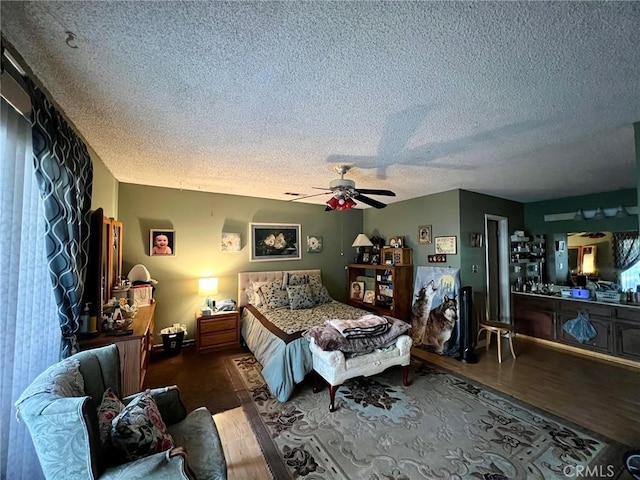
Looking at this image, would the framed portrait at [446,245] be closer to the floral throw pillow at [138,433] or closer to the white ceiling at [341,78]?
the white ceiling at [341,78]

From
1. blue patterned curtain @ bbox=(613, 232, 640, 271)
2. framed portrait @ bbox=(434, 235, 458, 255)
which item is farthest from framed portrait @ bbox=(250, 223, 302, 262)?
blue patterned curtain @ bbox=(613, 232, 640, 271)

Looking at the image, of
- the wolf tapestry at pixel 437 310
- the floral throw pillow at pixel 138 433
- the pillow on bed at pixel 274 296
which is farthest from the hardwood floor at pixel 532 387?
the pillow on bed at pixel 274 296

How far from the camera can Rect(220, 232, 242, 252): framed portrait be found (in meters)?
4.51

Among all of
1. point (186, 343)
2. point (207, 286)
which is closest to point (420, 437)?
point (207, 286)

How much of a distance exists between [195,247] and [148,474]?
3.58m

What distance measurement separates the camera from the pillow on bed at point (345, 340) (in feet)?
8.67

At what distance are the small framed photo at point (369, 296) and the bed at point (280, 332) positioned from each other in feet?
2.96

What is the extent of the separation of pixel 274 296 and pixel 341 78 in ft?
11.4

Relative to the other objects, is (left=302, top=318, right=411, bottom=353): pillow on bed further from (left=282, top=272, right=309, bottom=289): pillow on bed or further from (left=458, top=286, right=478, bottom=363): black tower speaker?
(left=282, top=272, right=309, bottom=289): pillow on bed

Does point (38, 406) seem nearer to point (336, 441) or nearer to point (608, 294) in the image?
point (336, 441)

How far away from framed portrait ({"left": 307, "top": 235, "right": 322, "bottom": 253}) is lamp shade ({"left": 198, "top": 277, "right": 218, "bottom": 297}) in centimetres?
193

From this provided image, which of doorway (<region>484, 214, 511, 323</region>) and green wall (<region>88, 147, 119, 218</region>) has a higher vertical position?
green wall (<region>88, 147, 119, 218</region>)

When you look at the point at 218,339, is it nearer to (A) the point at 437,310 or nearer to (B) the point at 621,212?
(A) the point at 437,310

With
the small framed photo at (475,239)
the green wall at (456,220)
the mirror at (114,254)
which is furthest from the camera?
the small framed photo at (475,239)
